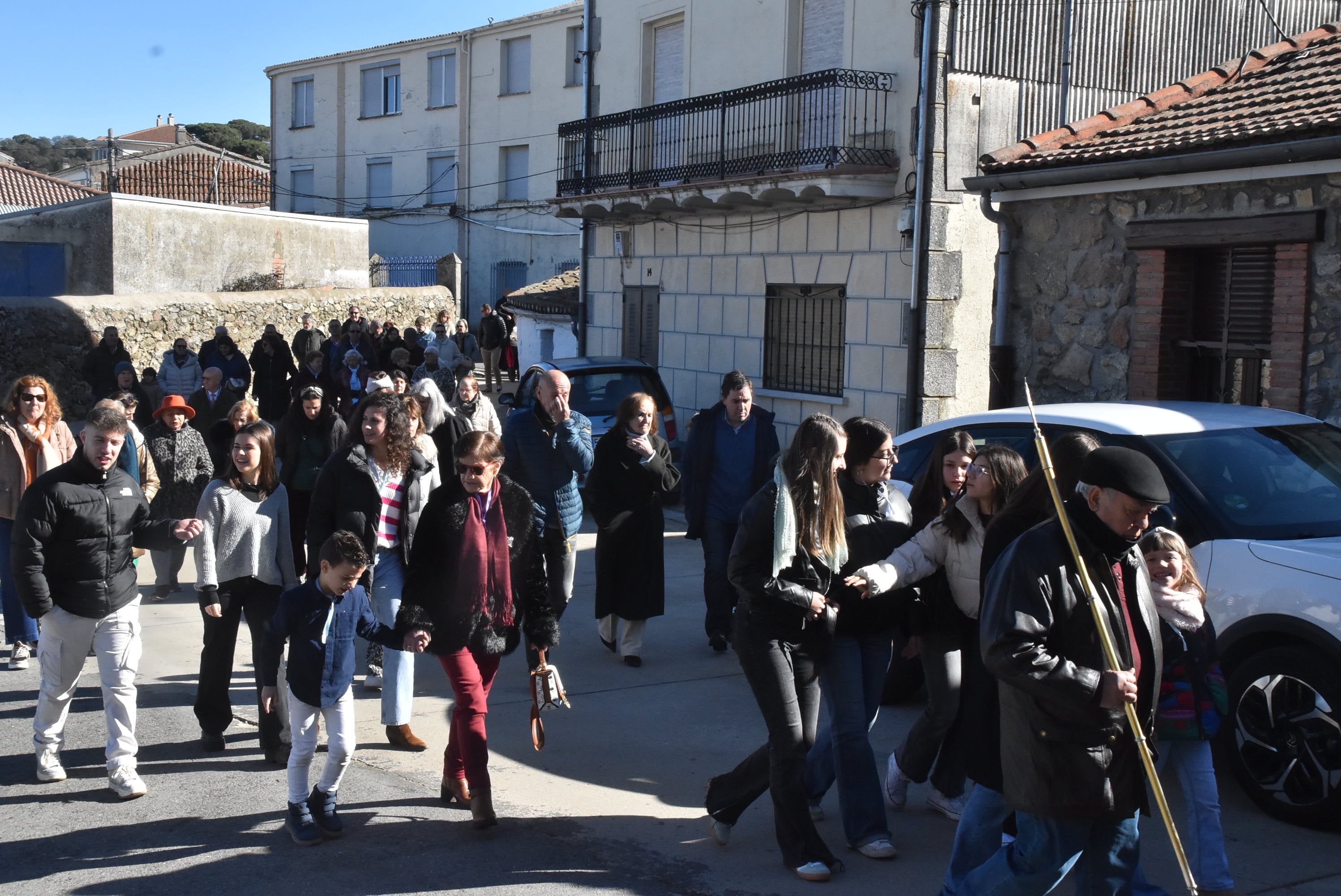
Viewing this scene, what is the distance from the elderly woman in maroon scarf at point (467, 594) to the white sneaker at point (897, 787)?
161 centimetres

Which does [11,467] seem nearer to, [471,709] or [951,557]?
[471,709]

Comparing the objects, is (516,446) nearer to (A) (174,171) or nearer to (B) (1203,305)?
(B) (1203,305)

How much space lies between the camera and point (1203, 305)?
34.2ft

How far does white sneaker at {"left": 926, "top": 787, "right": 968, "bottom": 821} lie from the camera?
5090 millimetres

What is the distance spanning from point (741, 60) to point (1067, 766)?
14.2 metres

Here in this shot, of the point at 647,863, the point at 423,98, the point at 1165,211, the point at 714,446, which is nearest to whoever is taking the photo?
the point at 647,863

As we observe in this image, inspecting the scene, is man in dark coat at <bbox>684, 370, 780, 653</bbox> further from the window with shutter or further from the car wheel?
the window with shutter

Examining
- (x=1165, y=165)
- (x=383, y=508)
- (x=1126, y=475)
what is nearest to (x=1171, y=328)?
(x=1165, y=165)

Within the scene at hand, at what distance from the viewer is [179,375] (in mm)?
15734

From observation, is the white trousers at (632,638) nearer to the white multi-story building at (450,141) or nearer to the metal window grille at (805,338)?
the metal window grille at (805,338)

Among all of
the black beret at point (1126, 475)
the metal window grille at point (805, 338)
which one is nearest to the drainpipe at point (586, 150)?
the metal window grille at point (805, 338)

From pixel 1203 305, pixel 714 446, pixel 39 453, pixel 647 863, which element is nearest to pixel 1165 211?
pixel 1203 305

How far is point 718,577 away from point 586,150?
11564 millimetres

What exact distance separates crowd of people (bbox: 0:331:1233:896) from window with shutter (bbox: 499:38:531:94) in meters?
27.9
